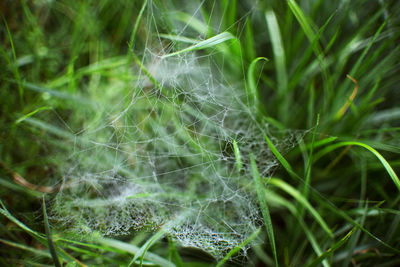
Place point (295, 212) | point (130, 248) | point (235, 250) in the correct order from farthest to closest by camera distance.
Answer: point (295, 212), point (130, 248), point (235, 250)

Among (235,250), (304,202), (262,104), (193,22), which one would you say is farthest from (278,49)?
(235,250)

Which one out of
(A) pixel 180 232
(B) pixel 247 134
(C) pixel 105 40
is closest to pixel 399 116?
(B) pixel 247 134

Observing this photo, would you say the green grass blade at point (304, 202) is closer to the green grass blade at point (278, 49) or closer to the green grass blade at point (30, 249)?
the green grass blade at point (278, 49)

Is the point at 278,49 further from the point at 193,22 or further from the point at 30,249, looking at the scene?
the point at 30,249

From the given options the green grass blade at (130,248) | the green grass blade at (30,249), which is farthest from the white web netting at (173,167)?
the green grass blade at (30,249)

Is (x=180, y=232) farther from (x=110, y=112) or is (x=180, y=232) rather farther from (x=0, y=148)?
(x=0, y=148)

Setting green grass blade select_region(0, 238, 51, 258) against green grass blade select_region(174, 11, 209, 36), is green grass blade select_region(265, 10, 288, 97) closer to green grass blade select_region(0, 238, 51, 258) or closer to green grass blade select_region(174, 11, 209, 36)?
green grass blade select_region(174, 11, 209, 36)
